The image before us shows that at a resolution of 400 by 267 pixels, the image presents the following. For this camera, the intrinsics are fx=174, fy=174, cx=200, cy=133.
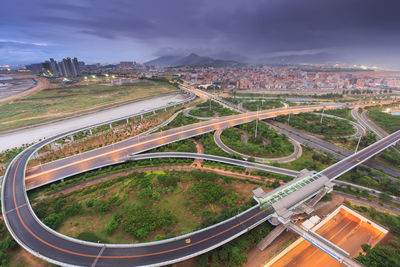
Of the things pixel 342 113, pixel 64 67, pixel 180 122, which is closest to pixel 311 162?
pixel 180 122

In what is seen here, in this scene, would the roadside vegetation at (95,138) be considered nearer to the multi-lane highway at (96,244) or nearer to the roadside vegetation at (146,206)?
the multi-lane highway at (96,244)

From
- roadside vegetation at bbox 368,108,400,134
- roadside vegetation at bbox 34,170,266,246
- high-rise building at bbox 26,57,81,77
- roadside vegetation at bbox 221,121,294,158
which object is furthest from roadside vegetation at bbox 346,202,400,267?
high-rise building at bbox 26,57,81,77

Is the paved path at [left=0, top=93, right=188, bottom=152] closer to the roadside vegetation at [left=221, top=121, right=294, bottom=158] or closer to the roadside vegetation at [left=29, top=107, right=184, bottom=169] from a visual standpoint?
the roadside vegetation at [left=29, top=107, right=184, bottom=169]

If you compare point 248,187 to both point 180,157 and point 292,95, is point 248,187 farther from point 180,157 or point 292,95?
point 292,95

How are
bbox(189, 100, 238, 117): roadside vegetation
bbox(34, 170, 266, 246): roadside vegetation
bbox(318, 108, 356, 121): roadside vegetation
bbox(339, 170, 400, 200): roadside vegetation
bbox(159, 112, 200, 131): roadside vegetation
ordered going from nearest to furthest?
bbox(34, 170, 266, 246): roadside vegetation
bbox(339, 170, 400, 200): roadside vegetation
bbox(159, 112, 200, 131): roadside vegetation
bbox(318, 108, 356, 121): roadside vegetation
bbox(189, 100, 238, 117): roadside vegetation

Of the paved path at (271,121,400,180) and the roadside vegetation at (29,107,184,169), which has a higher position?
the roadside vegetation at (29,107,184,169)

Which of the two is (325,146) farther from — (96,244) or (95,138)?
(95,138)

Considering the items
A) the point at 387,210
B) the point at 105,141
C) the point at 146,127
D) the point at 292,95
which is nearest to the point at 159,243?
the point at 387,210
